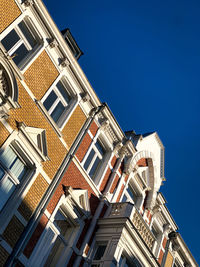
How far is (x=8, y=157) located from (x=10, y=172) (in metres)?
0.57

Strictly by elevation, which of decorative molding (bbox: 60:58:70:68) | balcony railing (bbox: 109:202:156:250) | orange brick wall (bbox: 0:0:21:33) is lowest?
balcony railing (bbox: 109:202:156:250)

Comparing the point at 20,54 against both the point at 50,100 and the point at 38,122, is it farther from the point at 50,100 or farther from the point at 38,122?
the point at 38,122

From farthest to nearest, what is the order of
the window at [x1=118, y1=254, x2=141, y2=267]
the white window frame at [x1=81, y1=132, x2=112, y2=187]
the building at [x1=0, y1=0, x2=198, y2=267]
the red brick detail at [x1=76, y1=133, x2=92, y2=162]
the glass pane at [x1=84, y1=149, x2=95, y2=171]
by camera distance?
the white window frame at [x1=81, y1=132, x2=112, y2=187] → the glass pane at [x1=84, y1=149, x2=95, y2=171] → the red brick detail at [x1=76, y1=133, x2=92, y2=162] → the window at [x1=118, y1=254, x2=141, y2=267] → the building at [x1=0, y1=0, x2=198, y2=267]

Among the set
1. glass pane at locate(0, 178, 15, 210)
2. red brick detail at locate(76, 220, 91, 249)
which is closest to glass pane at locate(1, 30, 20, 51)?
glass pane at locate(0, 178, 15, 210)

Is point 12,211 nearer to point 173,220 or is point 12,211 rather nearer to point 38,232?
point 38,232

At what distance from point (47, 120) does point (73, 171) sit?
8.88 feet

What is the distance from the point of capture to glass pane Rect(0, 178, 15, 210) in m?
13.0

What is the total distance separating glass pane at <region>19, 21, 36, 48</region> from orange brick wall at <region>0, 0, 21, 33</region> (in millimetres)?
559

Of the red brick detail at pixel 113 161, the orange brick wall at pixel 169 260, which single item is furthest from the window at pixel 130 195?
the orange brick wall at pixel 169 260

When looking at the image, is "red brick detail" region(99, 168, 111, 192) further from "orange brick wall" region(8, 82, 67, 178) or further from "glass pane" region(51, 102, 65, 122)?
"glass pane" region(51, 102, 65, 122)

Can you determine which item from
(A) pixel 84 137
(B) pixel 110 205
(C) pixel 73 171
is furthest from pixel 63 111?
(B) pixel 110 205

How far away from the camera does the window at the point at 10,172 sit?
13062 mm

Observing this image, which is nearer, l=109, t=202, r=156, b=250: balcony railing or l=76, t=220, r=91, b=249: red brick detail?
l=76, t=220, r=91, b=249: red brick detail

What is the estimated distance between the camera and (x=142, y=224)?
18.8 m
